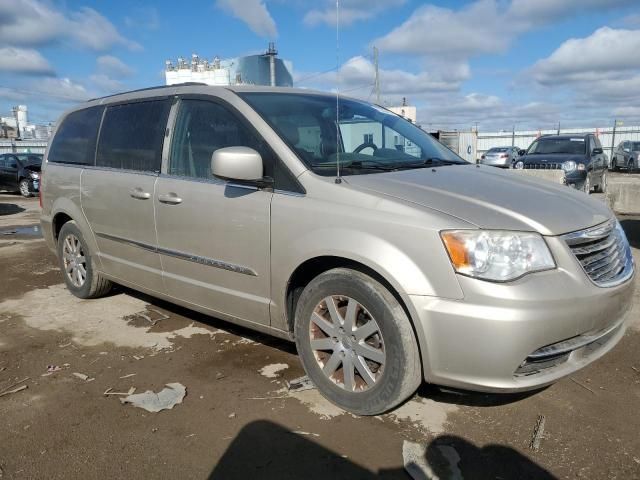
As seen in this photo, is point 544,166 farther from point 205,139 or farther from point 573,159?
point 205,139

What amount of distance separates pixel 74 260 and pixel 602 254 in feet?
15.0

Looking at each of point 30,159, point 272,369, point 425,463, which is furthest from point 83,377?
point 30,159

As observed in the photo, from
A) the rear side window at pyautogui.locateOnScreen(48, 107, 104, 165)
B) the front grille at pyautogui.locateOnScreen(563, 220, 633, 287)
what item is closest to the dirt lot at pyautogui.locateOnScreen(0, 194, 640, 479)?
the front grille at pyautogui.locateOnScreen(563, 220, 633, 287)

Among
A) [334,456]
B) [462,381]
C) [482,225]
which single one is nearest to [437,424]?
[462,381]

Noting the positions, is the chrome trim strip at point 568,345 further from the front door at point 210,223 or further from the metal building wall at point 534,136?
the metal building wall at point 534,136

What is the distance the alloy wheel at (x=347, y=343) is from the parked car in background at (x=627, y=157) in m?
28.2

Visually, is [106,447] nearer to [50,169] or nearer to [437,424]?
[437,424]

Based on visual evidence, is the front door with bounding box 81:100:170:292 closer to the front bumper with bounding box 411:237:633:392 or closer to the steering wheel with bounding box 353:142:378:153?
the steering wheel with bounding box 353:142:378:153

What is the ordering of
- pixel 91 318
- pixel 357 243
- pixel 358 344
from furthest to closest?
pixel 91 318, pixel 358 344, pixel 357 243

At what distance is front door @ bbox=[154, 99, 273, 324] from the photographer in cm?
320

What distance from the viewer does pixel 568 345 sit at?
2.52 m

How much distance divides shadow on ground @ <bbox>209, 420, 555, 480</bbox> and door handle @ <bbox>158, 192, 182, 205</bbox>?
170 cm

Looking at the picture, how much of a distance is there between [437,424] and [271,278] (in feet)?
4.13

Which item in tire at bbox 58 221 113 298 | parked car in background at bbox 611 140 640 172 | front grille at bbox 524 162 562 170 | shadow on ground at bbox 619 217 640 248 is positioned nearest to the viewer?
tire at bbox 58 221 113 298
